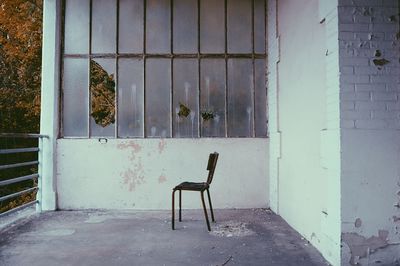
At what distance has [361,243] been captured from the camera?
263 centimetres

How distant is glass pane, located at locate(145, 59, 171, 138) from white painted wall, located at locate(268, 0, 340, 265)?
147 centimetres

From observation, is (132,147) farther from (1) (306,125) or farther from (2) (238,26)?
(1) (306,125)

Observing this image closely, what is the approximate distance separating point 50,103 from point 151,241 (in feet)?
8.75

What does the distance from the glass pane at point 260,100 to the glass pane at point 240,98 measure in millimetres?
86

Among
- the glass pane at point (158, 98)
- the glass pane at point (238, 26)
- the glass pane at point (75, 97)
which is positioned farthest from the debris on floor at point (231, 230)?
the glass pane at point (238, 26)

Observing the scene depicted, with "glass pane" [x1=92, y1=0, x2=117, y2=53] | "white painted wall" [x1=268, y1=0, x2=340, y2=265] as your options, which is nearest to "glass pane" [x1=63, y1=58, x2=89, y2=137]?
"glass pane" [x1=92, y1=0, x2=117, y2=53]

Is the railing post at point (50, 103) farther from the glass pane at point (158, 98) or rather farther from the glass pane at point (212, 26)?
the glass pane at point (212, 26)

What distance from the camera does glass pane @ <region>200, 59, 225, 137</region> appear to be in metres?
5.18

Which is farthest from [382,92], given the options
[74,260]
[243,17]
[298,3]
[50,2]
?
[50,2]

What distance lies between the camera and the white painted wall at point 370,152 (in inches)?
103

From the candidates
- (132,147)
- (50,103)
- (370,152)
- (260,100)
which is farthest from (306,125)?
(50,103)

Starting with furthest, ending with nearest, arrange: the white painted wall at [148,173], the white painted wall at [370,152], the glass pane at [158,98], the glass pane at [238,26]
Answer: the glass pane at [238,26]
the glass pane at [158,98]
the white painted wall at [148,173]
the white painted wall at [370,152]

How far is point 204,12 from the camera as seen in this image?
5.25 meters

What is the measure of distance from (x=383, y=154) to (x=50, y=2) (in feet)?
15.5
